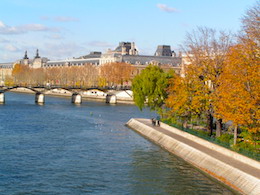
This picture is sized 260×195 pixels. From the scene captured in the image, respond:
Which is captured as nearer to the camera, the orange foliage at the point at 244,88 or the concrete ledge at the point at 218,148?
the concrete ledge at the point at 218,148

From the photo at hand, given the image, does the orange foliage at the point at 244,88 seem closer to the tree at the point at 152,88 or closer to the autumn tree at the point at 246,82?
the autumn tree at the point at 246,82

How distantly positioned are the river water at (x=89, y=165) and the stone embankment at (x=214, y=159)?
84 cm

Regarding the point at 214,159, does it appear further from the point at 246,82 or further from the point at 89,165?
the point at 89,165

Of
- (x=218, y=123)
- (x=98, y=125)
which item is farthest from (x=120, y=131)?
(x=218, y=123)

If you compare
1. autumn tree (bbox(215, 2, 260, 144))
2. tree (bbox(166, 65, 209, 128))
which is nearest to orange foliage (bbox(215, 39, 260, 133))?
autumn tree (bbox(215, 2, 260, 144))

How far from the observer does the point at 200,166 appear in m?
41.2

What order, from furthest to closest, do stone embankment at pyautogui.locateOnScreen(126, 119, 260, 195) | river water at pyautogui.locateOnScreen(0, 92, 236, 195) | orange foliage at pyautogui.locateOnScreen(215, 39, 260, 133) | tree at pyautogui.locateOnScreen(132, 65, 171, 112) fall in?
→ tree at pyautogui.locateOnScreen(132, 65, 171, 112)
orange foliage at pyautogui.locateOnScreen(215, 39, 260, 133)
river water at pyautogui.locateOnScreen(0, 92, 236, 195)
stone embankment at pyautogui.locateOnScreen(126, 119, 260, 195)

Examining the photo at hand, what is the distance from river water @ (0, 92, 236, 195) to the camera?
1375 inches

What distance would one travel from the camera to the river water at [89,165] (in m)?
34.9

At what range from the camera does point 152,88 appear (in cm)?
7044

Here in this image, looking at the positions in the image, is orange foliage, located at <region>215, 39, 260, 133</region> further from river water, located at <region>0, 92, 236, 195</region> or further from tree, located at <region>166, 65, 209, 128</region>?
tree, located at <region>166, 65, 209, 128</region>

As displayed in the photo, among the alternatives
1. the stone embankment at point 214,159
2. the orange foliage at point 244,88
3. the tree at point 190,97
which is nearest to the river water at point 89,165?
the stone embankment at point 214,159

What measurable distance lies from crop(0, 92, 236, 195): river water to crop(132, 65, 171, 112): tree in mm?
6477

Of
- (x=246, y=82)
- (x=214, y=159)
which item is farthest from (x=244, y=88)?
(x=214, y=159)
